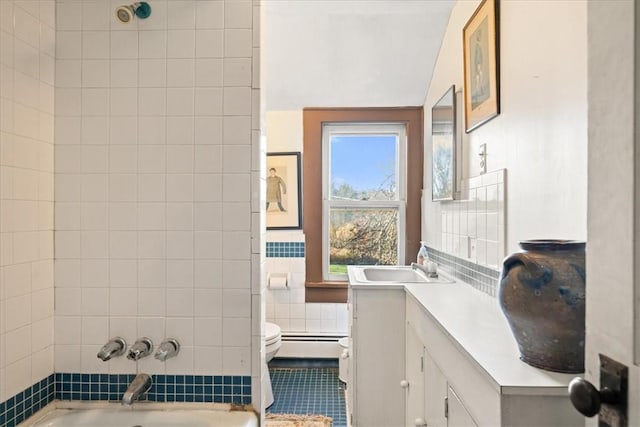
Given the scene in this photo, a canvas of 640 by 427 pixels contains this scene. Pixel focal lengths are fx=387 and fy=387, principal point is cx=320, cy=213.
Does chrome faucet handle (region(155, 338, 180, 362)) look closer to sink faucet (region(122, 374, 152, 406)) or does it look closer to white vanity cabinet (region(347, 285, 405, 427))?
sink faucet (region(122, 374, 152, 406))

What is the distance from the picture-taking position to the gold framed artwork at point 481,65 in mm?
1679

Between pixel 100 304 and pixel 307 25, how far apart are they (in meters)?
2.02

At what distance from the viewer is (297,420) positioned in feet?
7.52

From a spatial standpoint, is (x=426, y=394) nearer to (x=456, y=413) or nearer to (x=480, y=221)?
(x=456, y=413)

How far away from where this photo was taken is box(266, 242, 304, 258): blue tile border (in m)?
3.14

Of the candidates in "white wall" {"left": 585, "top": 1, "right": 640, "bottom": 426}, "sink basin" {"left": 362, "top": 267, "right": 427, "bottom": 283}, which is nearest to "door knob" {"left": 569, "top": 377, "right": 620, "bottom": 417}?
"white wall" {"left": 585, "top": 1, "right": 640, "bottom": 426}

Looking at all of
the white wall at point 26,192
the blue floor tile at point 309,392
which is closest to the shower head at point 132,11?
the white wall at point 26,192

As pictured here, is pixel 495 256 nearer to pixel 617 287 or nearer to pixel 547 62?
pixel 547 62

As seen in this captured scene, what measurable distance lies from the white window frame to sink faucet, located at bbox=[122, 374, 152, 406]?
1.98m

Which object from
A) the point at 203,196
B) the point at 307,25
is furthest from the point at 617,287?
the point at 307,25

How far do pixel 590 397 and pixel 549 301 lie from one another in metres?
0.31

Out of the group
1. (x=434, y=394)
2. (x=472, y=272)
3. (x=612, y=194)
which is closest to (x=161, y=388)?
(x=434, y=394)

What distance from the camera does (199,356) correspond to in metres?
1.33

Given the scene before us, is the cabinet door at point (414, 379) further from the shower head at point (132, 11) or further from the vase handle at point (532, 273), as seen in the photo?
the shower head at point (132, 11)
